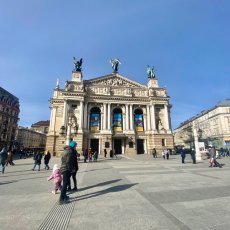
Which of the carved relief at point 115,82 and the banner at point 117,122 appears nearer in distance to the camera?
the banner at point 117,122

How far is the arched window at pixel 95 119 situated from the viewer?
140 ft

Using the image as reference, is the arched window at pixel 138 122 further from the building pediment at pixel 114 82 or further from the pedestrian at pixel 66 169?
the pedestrian at pixel 66 169

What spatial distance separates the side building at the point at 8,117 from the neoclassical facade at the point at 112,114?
28789 millimetres

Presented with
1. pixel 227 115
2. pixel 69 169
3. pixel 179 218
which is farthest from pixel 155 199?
pixel 227 115

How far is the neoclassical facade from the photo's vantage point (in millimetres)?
41094

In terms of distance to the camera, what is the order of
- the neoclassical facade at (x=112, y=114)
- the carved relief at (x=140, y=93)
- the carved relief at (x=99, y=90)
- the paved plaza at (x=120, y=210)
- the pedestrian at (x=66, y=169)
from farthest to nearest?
the carved relief at (x=140, y=93), the carved relief at (x=99, y=90), the neoclassical facade at (x=112, y=114), the pedestrian at (x=66, y=169), the paved plaza at (x=120, y=210)

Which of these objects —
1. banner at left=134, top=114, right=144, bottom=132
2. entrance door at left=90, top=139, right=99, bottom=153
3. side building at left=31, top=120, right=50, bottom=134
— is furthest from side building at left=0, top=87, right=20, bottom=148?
banner at left=134, top=114, right=144, bottom=132

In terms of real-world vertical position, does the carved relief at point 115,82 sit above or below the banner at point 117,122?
above

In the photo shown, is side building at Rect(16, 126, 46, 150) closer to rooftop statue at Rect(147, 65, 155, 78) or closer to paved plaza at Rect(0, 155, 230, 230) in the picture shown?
rooftop statue at Rect(147, 65, 155, 78)

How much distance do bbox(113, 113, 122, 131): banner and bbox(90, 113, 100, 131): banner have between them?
4268 mm

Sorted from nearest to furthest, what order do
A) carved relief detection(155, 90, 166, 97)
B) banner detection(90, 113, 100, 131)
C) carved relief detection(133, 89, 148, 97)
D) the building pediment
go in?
banner detection(90, 113, 100, 131) → the building pediment → carved relief detection(155, 90, 166, 97) → carved relief detection(133, 89, 148, 97)

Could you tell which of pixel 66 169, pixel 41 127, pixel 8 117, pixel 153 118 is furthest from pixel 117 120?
pixel 41 127

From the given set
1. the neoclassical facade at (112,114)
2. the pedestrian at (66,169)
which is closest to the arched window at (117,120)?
the neoclassical facade at (112,114)

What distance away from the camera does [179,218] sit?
413 cm
